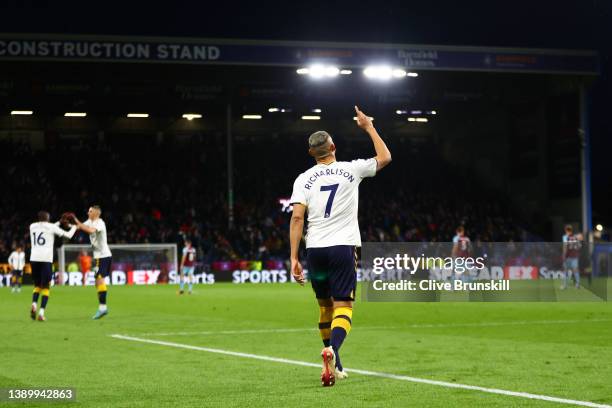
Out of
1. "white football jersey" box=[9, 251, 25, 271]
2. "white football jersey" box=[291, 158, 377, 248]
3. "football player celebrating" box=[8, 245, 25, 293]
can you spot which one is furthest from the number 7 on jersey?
"white football jersey" box=[9, 251, 25, 271]

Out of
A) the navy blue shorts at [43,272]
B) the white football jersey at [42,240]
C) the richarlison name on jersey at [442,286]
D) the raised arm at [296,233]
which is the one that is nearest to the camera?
the raised arm at [296,233]

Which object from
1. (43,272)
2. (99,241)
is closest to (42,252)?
(43,272)

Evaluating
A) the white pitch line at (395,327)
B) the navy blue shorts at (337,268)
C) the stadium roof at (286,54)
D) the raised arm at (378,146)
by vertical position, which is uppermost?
the stadium roof at (286,54)

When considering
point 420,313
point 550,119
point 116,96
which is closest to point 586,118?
point 550,119

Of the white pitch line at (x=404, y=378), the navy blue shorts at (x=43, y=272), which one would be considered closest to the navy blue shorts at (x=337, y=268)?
the white pitch line at (x=404, y=378)

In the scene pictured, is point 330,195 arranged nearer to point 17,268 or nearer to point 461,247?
point 461,247

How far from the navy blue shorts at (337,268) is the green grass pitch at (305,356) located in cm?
97

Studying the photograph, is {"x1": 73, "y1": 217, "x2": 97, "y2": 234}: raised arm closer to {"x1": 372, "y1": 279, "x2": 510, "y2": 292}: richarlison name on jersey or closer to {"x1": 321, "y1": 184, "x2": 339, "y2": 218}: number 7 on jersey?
{"x1": 321, "y1": 184, "x2": 339, "y2": 218}: number 7 on jersey

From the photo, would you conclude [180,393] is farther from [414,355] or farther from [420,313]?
[420,313]

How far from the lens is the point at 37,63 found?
48.7m

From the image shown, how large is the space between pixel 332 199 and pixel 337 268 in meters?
0.69

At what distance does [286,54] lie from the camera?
48750 mm

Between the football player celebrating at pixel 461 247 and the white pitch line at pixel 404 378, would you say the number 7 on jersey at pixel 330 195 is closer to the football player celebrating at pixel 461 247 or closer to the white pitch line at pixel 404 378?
the white pitch line at pixel 404 378

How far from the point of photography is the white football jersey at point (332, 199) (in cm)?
1017
